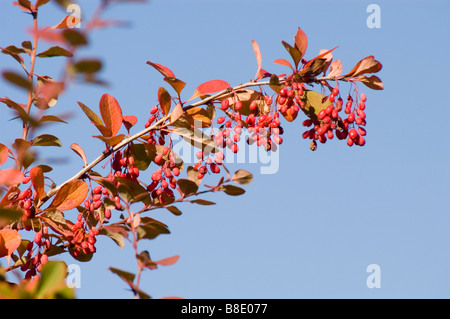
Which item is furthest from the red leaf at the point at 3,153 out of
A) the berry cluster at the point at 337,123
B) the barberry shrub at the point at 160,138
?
the berry cluster at the point at 337,123

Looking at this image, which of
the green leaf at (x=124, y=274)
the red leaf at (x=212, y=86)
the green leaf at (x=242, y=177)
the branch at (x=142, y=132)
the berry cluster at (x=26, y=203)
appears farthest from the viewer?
the red leaf at (x=212, y=86)

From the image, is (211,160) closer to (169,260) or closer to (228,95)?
(228,95)

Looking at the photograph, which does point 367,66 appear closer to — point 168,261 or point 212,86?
point 212,86

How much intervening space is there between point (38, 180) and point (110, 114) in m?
0.30

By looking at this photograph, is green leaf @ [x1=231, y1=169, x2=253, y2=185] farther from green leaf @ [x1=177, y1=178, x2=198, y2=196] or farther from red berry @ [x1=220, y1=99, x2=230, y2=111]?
red berry @ [x1=220, y1=99, x2=230, y2=111]

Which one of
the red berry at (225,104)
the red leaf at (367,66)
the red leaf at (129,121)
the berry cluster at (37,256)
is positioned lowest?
the berry cluster at (37,256)

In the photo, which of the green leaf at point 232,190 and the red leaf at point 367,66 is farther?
the red leaf at point 367,66

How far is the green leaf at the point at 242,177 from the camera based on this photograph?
1485 mm

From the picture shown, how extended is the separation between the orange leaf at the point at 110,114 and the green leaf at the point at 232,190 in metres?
0.47

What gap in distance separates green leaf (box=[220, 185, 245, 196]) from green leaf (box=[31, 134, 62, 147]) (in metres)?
0.62

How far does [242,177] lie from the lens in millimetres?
1493

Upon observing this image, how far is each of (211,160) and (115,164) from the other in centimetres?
30

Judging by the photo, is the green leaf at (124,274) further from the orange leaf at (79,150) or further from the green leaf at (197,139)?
the orange leaf at (79,150)
